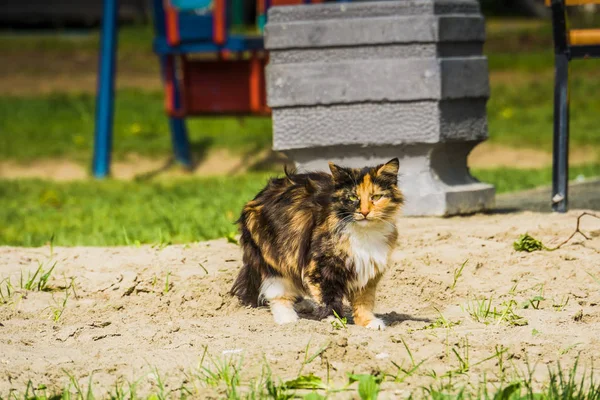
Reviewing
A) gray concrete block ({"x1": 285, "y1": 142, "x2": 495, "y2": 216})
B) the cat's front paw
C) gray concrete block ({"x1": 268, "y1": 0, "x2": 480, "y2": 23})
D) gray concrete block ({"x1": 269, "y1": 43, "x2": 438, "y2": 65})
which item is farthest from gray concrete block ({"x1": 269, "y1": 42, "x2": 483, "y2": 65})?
the cat's front paw

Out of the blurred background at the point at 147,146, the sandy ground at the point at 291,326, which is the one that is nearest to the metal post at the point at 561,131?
the sandy ground at the point at 291,326

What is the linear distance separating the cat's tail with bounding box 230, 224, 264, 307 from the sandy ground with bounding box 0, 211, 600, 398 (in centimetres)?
7

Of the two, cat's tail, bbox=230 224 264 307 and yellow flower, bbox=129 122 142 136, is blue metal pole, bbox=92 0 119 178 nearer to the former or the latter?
yellow flower, bbox=129 122 142 136

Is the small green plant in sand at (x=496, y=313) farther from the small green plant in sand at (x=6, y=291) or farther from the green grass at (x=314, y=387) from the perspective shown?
the small green plant in sand at (x=6, y=291)

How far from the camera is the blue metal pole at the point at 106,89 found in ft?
38.6

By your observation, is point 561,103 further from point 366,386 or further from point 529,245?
point 366,386

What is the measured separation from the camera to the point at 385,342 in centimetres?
378

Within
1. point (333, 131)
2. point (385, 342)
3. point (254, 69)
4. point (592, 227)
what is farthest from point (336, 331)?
point (254, 69)

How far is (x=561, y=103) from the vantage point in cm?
605

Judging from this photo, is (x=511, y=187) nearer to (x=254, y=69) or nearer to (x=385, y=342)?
(x=254, y=69)

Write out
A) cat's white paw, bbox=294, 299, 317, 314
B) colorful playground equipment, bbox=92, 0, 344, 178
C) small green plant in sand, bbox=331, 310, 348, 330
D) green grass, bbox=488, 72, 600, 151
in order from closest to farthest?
small green plant in sand, bbox=331, 310, 348, 330 < cat's white paw, bbox=294, 299, 317, 314 < colorful playground equipment, bbox=92, 0, 344, 178 < green grass, bbox=488, 72, 600, 151

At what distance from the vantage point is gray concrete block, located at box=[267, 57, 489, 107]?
6234mm

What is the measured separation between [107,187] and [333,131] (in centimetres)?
510

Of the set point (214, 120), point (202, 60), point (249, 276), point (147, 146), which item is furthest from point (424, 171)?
point (214, 120)
